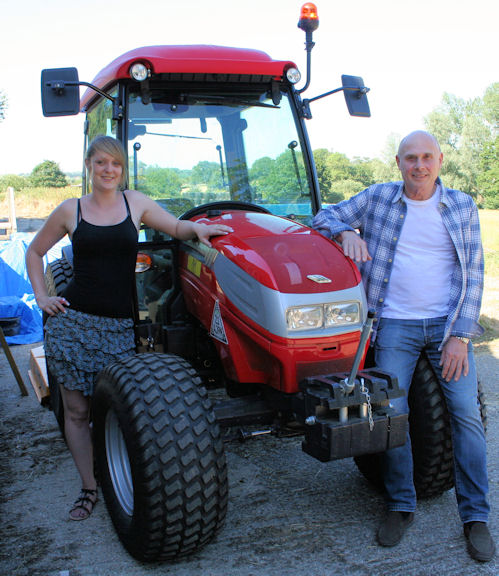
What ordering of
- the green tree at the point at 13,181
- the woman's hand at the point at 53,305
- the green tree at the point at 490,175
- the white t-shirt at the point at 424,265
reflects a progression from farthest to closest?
the green tree at the point at 490,175 < the green tree at the point at 13,181 < the woman's hand at the point at 53,305 < the white t-shirt at the point at 424,265

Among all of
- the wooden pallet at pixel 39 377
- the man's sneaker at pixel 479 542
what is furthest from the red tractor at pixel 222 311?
the wooden pallet at pixel 39 377

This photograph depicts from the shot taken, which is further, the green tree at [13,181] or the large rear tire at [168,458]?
the green tree at [13,181]

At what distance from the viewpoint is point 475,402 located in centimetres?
271

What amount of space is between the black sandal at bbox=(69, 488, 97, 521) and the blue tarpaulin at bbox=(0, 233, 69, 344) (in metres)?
4.37

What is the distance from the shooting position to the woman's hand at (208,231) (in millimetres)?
2871

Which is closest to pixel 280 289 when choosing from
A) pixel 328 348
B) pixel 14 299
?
pixel 328 348

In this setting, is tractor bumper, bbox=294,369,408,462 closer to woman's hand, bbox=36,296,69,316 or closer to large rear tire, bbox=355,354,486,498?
large rear tire, bbox=355,354,486,498

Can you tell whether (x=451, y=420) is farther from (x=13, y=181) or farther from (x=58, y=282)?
(x=13, y=181)

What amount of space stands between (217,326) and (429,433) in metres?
1.15

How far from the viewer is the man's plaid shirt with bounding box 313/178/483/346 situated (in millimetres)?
2678

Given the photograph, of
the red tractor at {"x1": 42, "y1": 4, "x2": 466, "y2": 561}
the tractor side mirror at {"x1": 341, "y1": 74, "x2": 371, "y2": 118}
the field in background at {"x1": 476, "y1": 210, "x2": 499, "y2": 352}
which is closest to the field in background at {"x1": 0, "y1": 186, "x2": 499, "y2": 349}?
the field in background at {"x1": 476, "y1": 210, "x2": 499, "y2": 352}

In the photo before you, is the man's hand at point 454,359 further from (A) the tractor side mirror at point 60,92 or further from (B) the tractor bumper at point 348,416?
(A) the tractor side mirror at point 60,92

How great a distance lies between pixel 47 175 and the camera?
48.1 meters

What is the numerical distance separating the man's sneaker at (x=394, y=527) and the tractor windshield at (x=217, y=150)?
1.77 m
